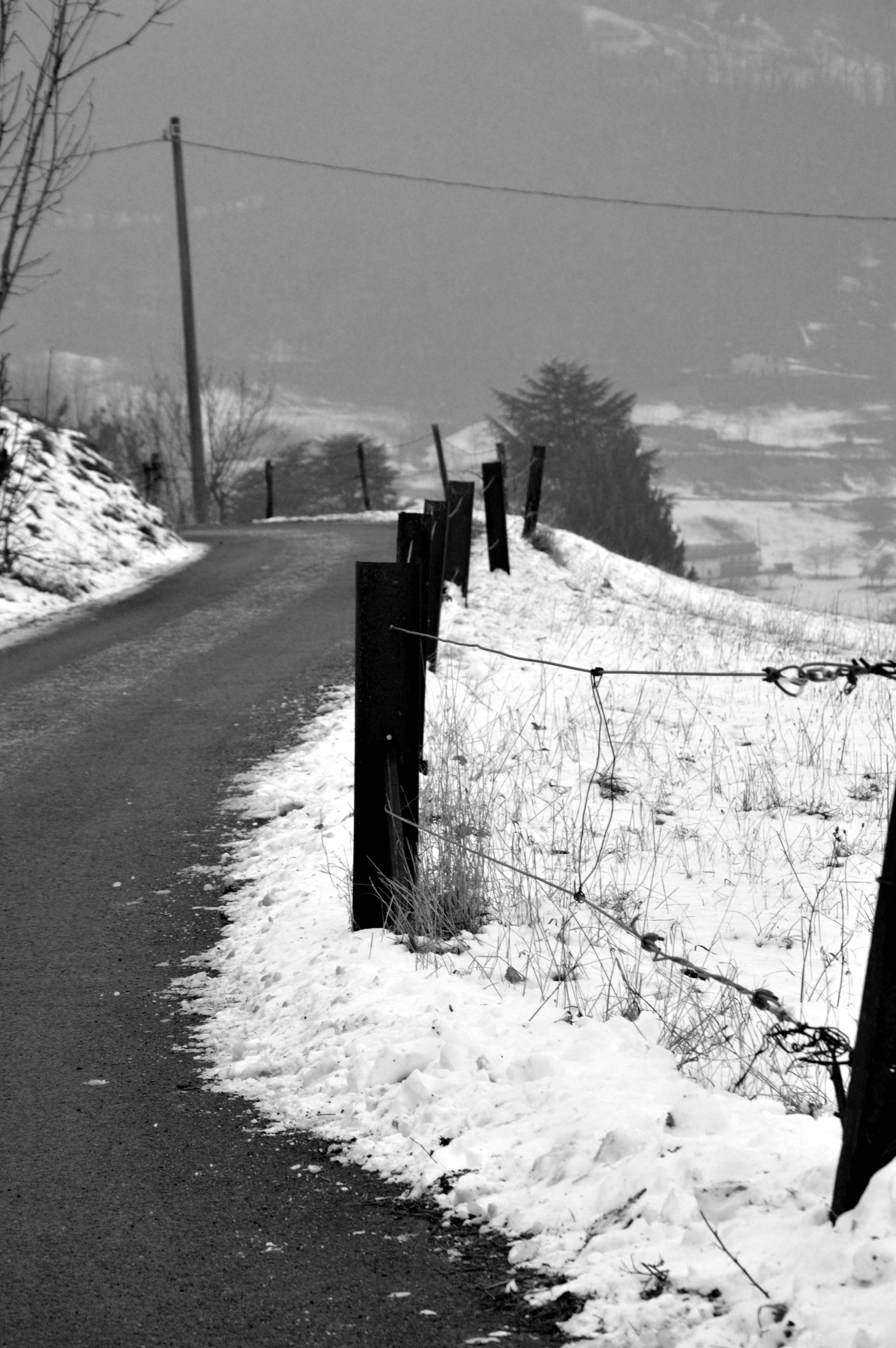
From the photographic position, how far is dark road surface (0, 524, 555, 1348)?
283 centimetres

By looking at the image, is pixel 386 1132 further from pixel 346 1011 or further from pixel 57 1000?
pixel 57 1000

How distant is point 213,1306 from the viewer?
285cm

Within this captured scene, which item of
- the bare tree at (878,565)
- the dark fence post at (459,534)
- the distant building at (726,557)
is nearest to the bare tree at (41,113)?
the dark fence post at (459,534)

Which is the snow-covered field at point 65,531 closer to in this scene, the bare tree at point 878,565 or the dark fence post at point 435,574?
the dark fence post at point 435,574

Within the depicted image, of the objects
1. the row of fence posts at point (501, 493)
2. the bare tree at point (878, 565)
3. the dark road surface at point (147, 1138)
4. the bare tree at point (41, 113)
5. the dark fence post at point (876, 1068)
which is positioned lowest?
the bare tree at point (878, 565)

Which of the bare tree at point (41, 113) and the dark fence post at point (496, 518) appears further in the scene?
the dark fence post at point (496, 518)

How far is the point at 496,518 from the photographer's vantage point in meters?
15.7

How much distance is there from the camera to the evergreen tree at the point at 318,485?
199 ft

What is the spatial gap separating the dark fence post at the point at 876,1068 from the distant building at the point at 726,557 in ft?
366

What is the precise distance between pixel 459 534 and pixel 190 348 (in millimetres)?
Answer: 21615

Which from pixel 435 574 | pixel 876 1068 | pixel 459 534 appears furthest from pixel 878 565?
pixel 876 1068

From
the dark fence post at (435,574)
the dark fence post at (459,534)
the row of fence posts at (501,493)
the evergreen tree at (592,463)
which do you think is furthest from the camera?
the evergreen tree at (592,463)

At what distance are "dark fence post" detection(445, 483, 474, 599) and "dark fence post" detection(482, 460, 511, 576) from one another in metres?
2.05

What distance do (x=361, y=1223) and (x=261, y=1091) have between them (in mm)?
864
